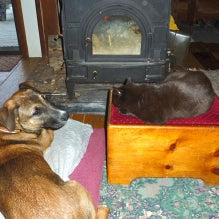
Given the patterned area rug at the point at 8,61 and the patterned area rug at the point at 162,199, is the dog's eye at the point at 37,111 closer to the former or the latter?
the patterned area rug at the point at 162,199

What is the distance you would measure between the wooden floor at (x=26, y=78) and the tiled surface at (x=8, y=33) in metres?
1.42

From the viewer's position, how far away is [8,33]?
6379mm

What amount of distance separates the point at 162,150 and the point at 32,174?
35.5 inches

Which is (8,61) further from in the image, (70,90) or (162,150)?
(162,150)

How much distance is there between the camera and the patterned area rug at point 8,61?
4323 mm

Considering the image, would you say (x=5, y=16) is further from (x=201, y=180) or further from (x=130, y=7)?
(x=201, y=180)

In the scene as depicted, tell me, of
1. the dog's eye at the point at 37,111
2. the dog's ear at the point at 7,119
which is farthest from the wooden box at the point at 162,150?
the dog's ear at the point at 7,119

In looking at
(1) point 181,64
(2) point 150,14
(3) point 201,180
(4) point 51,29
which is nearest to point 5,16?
(4) point 51,29

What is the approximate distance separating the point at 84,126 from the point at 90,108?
39 centimetres

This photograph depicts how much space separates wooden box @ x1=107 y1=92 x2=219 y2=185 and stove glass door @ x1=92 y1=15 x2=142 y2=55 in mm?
1003

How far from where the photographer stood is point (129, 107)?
2021mm

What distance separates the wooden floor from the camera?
9.87 feet

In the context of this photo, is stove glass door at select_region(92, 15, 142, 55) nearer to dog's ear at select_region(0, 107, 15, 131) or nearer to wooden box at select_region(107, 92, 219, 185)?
wooden box at select_region(107, 92, 219, 185)

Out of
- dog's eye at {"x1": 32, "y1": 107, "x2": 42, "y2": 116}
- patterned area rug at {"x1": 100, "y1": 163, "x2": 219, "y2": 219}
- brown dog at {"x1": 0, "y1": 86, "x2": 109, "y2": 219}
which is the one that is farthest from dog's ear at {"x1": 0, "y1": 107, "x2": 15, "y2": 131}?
patterned area rug at {"x1": 100, "y1": 163, "x2": 219, "y2": 219}
